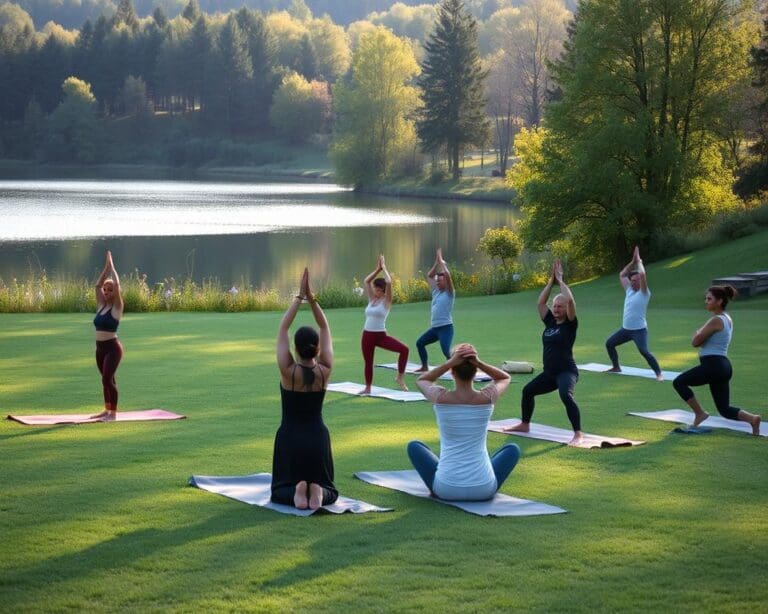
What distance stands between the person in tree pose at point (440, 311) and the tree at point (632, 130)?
83.2 feet

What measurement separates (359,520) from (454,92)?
9278 cm

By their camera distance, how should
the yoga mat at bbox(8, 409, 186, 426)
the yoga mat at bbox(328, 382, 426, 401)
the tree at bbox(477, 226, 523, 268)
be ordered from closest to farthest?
the yoga mat at bbox(8, 409, 186, 426), the yoga mat at bbox(328, 382, 426, 401), the tree at bbox(477, 226, 523, 268)

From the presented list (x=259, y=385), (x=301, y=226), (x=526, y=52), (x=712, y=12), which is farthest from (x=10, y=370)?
(x=526, y=52)

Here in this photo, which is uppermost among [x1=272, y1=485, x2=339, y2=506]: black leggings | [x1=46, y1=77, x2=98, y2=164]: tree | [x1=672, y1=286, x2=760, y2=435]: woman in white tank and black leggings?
[x1=46, y1=77, x2=98, y2=164]: tree

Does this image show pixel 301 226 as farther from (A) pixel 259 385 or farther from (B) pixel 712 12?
(A) pixel 259 385

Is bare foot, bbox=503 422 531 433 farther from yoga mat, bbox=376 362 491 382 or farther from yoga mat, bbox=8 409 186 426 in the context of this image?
yoga mat, bbox=8 409 186 426

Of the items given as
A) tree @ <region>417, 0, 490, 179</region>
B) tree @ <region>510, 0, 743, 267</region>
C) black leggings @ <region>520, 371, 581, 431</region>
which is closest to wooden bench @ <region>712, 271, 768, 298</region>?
tree @ <region>510, 0, 743, 267</region>

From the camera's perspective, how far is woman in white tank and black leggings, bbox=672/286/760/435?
13.1 metres

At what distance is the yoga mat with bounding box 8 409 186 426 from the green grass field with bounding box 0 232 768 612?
34 cm

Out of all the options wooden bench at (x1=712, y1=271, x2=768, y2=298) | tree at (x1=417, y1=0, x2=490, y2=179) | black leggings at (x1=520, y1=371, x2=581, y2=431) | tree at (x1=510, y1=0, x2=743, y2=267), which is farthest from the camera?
tree at (x1=417, y1=0, x2=490, y2=179)

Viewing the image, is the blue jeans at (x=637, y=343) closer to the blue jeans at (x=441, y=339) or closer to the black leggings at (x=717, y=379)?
the blue jeans at (x=441, y=339)

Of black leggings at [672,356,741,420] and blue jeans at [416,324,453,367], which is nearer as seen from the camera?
black leggings at [672,356,741,420]

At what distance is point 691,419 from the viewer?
14406 mm

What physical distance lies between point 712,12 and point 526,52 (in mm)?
74663
